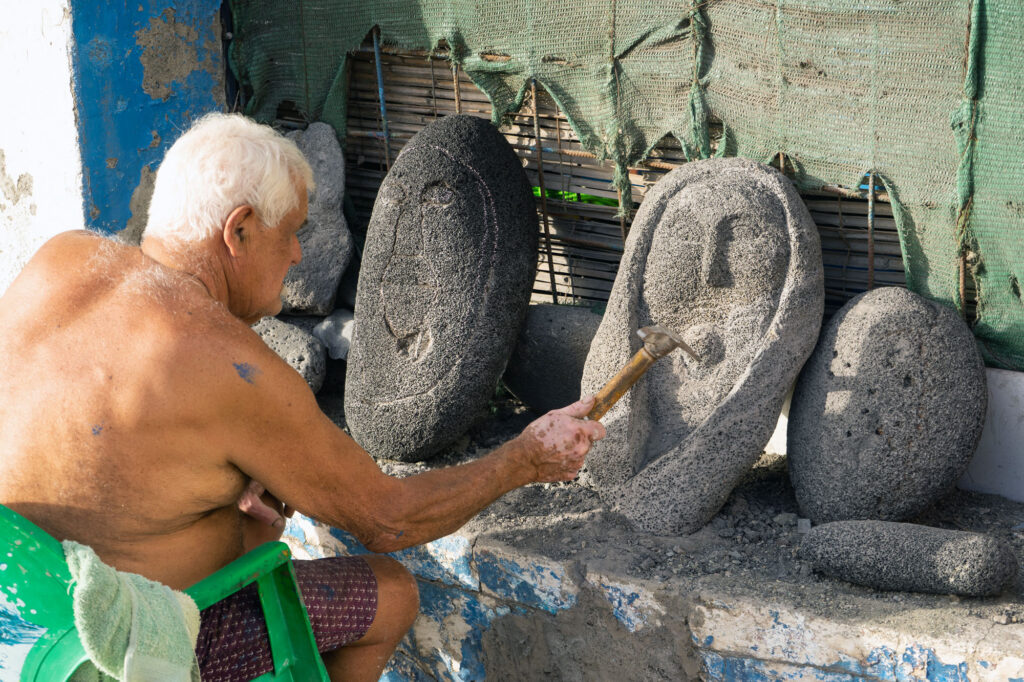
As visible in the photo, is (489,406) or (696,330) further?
(489,406)

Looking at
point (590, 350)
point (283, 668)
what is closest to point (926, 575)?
point (590, 350)

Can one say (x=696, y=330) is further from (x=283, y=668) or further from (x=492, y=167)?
(x=283, y=668)

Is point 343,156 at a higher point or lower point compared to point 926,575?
higher

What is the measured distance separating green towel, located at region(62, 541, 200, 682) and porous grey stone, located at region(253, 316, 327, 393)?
6.48ft

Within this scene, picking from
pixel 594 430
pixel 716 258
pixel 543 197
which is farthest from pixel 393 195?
pixel 594 430

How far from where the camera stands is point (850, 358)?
300 cm

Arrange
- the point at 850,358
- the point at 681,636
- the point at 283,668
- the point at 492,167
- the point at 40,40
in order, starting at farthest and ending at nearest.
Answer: the point at 40,40
the point at 492,167
the point at 850,358
the point at 681,636
the point at 283,668

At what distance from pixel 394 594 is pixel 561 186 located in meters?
1.89

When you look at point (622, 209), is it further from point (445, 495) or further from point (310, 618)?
point (310, 618)

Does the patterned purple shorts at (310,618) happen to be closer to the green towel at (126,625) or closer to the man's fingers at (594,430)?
the green towel at (126,625)

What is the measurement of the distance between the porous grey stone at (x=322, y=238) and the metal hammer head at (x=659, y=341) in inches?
69.8

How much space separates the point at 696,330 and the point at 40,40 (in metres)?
3.13

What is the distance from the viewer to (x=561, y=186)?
3.99m

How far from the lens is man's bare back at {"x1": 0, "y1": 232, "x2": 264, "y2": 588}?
2.12 m
